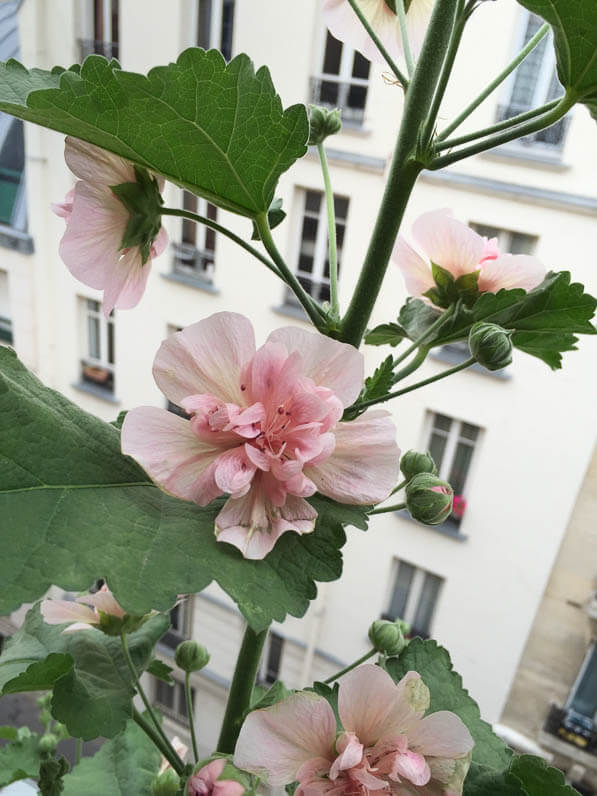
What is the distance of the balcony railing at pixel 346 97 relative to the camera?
180cm

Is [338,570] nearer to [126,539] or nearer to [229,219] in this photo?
[126,539]

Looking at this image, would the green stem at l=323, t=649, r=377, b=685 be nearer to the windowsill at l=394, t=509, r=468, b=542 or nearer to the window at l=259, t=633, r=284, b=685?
the windowsill at l=394, t=509, r=468, b=542

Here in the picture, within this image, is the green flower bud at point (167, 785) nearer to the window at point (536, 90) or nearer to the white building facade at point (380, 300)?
the white building facade at point (380, 300)

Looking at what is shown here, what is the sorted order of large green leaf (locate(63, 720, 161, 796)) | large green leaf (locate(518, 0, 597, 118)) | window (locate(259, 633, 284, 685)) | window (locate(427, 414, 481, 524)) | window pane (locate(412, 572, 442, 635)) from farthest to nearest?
1. window (locate(259, 633, 284, 685))
2. window pane (locate(412, 572, 442, 635))
3. window (locate(427, 414, 481, 524))
4. large green leaf (locate(63, 720, 161, 796))
5. large green leaf (locate(518, 0, 597, 118))

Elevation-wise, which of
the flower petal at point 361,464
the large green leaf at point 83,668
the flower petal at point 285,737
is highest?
the flower petal at point 361,464

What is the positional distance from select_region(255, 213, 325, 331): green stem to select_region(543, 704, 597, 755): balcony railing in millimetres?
2263

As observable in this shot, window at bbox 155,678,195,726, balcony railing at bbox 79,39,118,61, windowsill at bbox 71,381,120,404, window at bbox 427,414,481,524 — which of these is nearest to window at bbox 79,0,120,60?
balcony railing at bbox 79,39,118,61

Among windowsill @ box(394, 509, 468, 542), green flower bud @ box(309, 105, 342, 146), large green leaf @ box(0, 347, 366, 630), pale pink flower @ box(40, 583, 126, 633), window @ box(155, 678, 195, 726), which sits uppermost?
green flower bud @ box(309, 105, 342, 146)

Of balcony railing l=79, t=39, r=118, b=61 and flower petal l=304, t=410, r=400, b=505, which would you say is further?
balcony railing l=79, t=39, r=118, b=61

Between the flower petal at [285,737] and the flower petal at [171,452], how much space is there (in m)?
0.13

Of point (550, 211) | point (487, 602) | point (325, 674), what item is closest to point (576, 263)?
point (550, 211)

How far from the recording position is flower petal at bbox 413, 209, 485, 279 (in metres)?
0.40

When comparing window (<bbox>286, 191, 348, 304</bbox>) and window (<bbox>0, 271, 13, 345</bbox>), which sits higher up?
window (<bbox>286, 191, 348, 304</bbox>)

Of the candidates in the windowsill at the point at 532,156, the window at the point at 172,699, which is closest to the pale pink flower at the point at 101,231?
the windowsill at the point at 532,156
